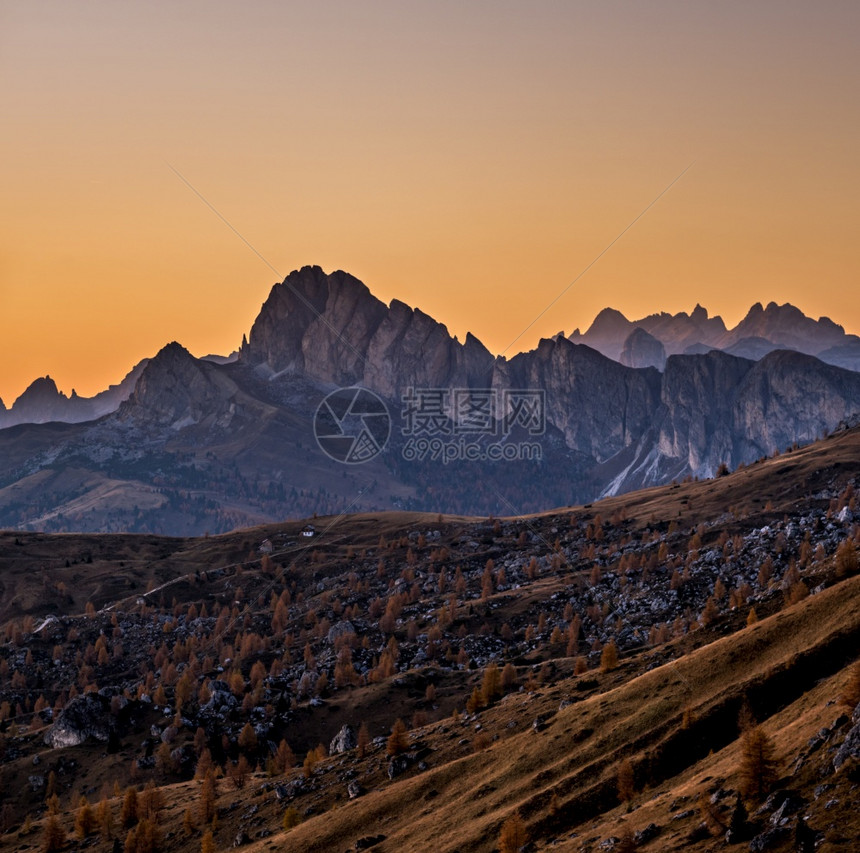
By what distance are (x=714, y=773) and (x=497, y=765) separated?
3888cm

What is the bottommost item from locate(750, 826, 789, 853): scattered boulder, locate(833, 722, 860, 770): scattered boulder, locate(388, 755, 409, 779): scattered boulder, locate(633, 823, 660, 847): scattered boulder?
locate(388, 755, 409, 779): scattered boulder

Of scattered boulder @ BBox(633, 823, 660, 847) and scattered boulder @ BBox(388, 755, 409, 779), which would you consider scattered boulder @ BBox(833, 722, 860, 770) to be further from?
scattered boulder @ BBox(388, 755, 409, 779)

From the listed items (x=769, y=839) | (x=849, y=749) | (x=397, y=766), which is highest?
(x=849, y=749)

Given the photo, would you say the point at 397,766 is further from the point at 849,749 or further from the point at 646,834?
the point at 849,749

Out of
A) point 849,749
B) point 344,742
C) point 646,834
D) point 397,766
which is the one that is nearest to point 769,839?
point 849,749

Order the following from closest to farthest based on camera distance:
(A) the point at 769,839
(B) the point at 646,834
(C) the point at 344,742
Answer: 1. (A) the point at 769,839
2. (B) the point at 646,834
3. (C) the point at 344,742

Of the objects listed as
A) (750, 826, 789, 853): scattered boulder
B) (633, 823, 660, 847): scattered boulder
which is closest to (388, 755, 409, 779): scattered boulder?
(633, 823, 660, 847): scattered boulder

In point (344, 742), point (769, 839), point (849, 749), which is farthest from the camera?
point (344, 742)

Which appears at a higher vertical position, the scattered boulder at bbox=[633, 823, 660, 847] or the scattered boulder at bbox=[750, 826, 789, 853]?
the scattered boulder at bbox=[750, 826, 789, 853]

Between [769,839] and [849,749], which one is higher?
[849,749]

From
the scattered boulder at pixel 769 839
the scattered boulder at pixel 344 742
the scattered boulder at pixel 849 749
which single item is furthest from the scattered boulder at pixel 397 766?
the scattered boulder at pixel 769 839

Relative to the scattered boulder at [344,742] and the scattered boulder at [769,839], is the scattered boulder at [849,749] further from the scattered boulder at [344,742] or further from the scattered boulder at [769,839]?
the scattered boulder at [344,742]

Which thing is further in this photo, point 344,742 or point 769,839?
point 344,742

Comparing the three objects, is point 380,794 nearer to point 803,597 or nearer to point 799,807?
point 803,597
